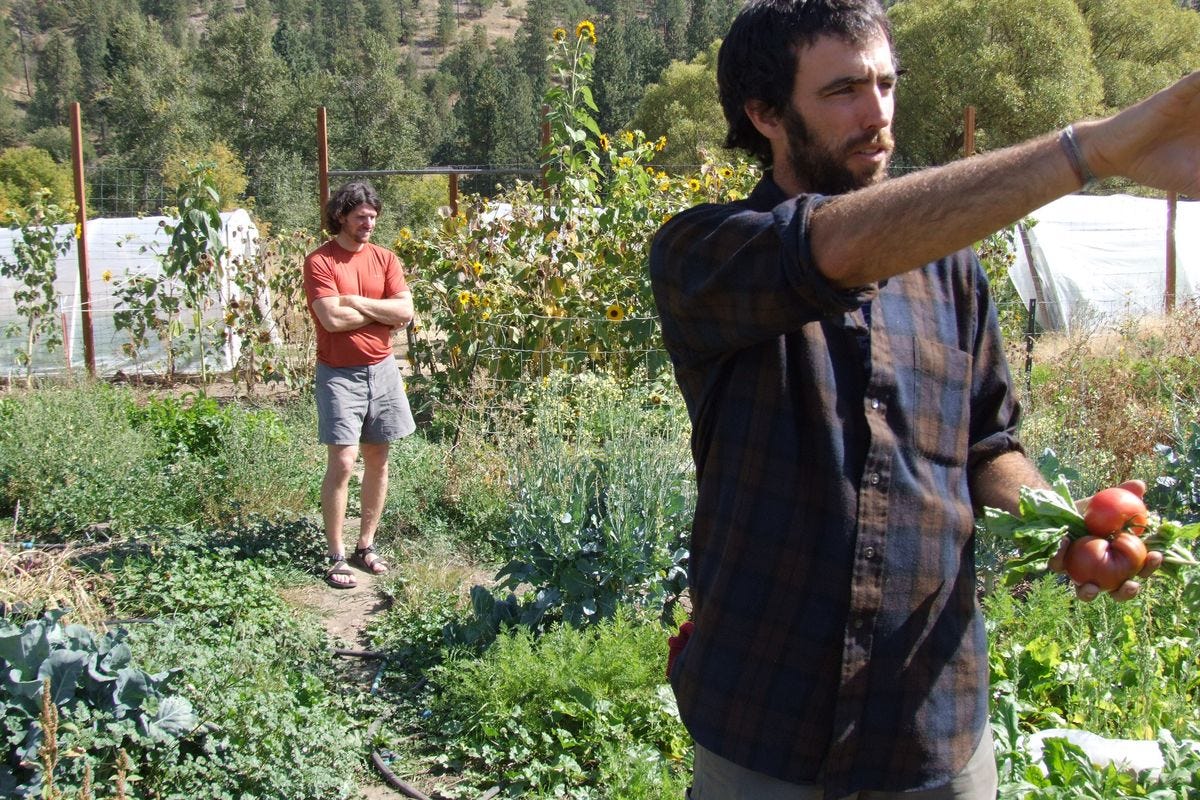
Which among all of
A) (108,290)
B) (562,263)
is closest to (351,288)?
(562,263)

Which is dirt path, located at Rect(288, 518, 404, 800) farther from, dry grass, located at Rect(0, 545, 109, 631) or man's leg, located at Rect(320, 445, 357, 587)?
dry grass, located at Rect(0, 545, 109, 631)

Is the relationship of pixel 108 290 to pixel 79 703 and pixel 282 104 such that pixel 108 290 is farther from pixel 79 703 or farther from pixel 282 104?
pixel 282 104

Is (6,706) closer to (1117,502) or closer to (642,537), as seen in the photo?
(642,537)

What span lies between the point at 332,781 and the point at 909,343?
93.5 inches

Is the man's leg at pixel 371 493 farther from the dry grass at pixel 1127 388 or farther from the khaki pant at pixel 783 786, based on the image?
the khaki pant at pixel 783 786

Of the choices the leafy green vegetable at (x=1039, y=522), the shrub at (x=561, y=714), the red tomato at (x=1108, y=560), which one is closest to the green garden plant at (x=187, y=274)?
the shrub at (x=561, y=714)

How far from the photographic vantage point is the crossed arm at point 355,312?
17.0ft

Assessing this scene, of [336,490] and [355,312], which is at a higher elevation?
[355,312]

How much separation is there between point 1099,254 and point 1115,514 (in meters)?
14.1

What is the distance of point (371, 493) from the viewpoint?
17.5 ft

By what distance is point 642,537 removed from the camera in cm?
395

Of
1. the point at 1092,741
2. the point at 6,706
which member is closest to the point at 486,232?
the point at 6,706

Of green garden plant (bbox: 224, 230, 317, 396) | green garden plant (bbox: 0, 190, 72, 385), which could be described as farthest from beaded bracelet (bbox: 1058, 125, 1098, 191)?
green garden plant (bbox: 0, 190, 72, 385)

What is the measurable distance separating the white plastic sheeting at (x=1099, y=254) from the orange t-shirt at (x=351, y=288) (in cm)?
971
